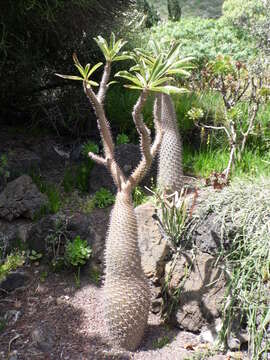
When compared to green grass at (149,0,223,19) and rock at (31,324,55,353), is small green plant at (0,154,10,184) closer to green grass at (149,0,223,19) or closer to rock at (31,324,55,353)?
rock at (31,324,55,353)

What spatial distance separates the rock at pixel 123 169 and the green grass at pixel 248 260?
59.9 inches

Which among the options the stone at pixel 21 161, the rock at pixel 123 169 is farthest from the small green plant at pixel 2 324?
the stone at pixel 21 161

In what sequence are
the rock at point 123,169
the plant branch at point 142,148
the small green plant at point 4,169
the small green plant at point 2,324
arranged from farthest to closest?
1. the rock at point 123,169
2. the small green plant at point 4,169
3. the small green plant at point 2,324
4. the plant branch at point 142,148

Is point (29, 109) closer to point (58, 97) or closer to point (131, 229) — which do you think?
point (58, 97)

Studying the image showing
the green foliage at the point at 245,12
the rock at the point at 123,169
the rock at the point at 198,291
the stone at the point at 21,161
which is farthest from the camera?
the green foliage at the point at 245,12

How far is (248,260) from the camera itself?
2621mm

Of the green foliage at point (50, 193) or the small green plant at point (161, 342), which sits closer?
the small green plant at point (161, 342)

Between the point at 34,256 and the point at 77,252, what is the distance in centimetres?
43

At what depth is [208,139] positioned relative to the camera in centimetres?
466

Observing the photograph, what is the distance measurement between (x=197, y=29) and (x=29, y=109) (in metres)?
7.53

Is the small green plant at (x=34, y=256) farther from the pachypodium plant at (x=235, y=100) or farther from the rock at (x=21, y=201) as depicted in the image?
the pachypodium plant at (x=235, y=100)

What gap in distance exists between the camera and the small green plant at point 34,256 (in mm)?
3309

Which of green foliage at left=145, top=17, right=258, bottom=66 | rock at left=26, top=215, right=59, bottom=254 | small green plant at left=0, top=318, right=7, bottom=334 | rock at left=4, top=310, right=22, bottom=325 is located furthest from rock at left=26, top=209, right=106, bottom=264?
green foliage at left=145, top=17, right=258, bottom=66

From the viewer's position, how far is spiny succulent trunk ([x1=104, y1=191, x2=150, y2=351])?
2.54 meters
